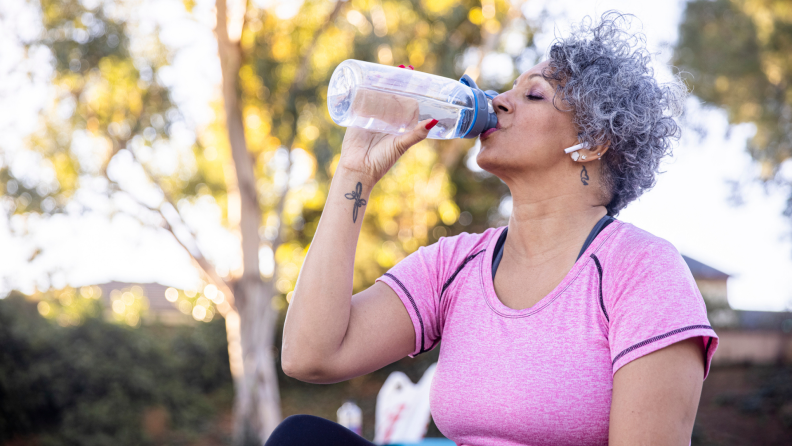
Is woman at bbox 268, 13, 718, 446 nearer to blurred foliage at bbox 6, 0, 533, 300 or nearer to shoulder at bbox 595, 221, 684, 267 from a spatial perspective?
shoulder at bbox 595, 221, 684, 267

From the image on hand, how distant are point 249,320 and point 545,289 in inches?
219

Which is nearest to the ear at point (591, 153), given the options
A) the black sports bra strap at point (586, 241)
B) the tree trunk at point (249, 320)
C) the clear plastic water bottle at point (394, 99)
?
the black sports bra strap at point (586, 241)

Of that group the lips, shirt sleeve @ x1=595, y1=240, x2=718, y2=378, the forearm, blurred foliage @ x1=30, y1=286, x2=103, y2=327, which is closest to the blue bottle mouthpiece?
the lips

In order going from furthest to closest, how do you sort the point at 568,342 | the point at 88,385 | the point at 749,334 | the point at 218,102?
the point at 749,334, the point at 88,385, the point at 218,102, the point at 568,342

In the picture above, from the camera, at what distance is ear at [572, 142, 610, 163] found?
4.70ft

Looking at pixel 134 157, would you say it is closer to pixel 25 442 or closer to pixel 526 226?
pixel 25 442

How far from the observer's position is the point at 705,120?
9273 mm

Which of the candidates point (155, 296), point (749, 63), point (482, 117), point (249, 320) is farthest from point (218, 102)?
point (155, 296)

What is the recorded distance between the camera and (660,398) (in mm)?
1057

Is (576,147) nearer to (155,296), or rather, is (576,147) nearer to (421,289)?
(421,289)

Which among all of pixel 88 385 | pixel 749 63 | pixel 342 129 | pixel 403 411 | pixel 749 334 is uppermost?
pixel 749 63

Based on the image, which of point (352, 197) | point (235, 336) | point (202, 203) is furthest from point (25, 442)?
point (352, 197)

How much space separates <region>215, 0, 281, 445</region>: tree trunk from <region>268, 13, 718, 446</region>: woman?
5.15 meters

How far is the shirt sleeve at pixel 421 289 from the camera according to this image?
151cm
